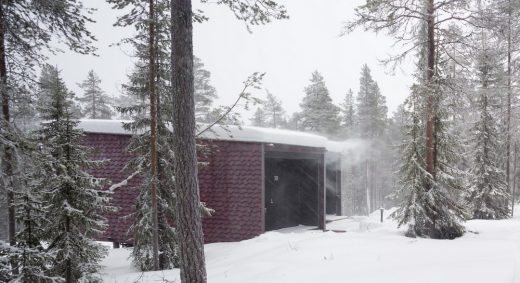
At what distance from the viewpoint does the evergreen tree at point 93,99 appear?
1428 inches

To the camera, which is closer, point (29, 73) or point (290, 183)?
point (29, 73)

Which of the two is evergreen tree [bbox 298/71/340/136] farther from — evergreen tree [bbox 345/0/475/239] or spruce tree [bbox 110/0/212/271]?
spruce tree [bbox 110/0/212/271]

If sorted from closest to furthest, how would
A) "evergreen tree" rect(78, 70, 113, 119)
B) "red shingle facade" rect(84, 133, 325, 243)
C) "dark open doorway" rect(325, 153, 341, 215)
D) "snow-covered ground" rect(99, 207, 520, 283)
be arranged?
1. "snow-covered ground" rect(99, 207, 520, 283)
2. "red shingle facade" rect(84, 133, 325, 243)
3. "dark open doorway" rect(325, 153, 341, 215)
4. "evergreen tree" rect(78, 70, 113, 119)

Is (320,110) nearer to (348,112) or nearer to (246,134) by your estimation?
(348,112)

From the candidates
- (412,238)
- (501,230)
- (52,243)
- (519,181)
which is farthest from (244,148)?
(519,181)

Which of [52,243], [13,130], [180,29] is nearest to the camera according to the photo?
[13,130]

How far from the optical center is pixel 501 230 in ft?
43.3

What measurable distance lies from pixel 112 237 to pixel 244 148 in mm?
6642

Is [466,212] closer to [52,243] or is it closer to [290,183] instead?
[290,183]

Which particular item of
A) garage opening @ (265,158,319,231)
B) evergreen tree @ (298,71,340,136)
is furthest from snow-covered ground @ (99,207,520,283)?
evergreen tree @ (298,71,340,136)

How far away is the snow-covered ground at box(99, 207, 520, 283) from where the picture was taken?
23.0 feet

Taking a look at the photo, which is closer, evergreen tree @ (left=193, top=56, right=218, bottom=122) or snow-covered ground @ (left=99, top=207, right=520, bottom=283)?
snow-covered ground @ (left=99, top=207, right=520, bottom=283)

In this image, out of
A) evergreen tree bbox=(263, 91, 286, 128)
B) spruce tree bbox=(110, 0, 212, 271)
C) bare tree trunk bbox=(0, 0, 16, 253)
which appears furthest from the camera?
evergreen tree bbox=(263, 91, 286, 128)

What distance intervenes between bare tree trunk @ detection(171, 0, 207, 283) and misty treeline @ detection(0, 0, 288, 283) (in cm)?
1
